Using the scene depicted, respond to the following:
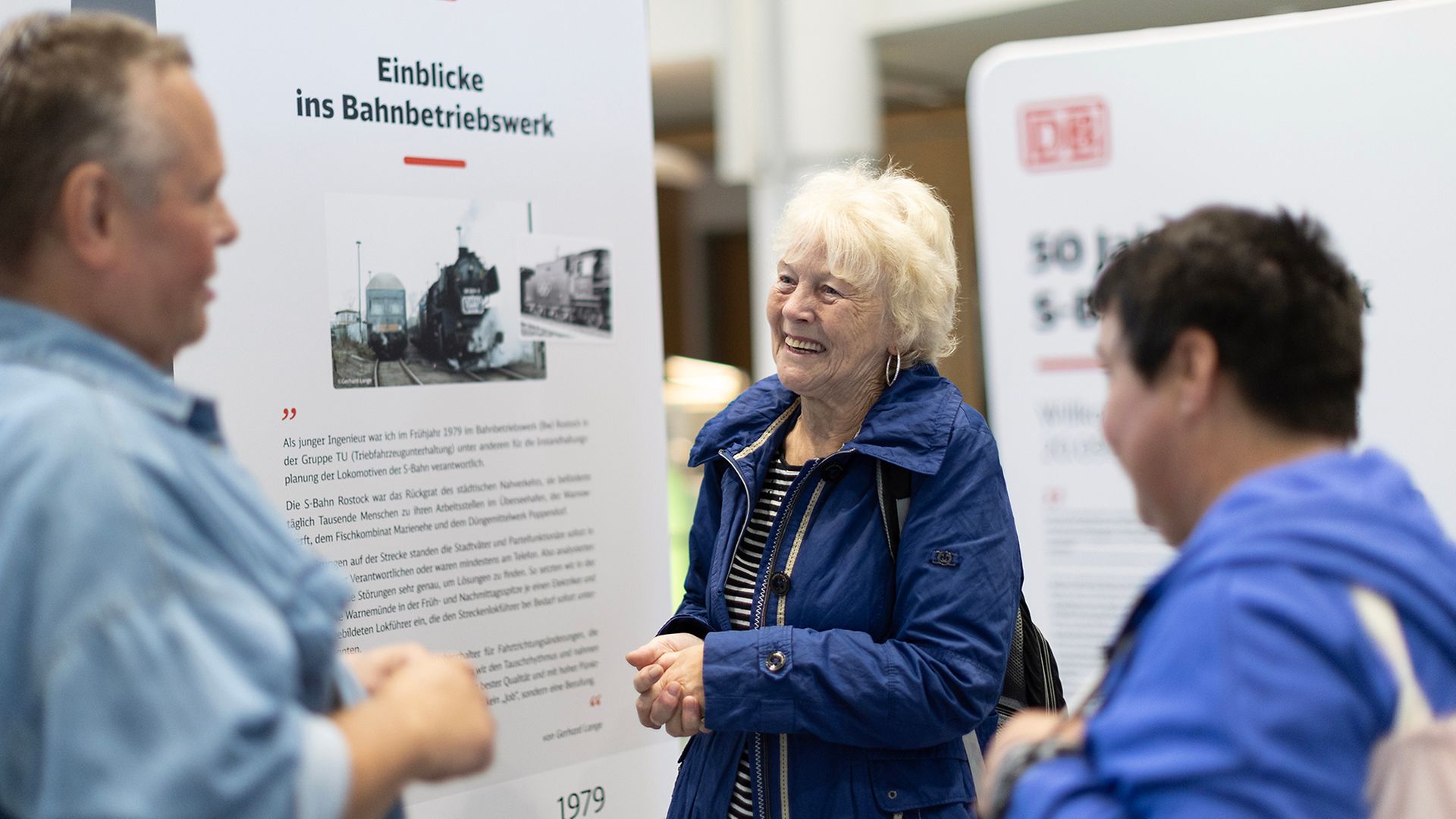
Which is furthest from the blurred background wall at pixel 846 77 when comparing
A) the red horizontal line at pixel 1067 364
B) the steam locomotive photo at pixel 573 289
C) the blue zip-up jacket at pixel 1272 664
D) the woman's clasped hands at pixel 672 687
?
the blue zip-up jacket at pixel 1272 664

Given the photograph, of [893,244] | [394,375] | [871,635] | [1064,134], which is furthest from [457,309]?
[1064,134]

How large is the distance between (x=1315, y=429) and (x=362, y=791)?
0.88 meters

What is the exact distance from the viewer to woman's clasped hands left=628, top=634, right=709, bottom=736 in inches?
78.8

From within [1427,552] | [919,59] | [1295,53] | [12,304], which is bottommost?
[1427,552]

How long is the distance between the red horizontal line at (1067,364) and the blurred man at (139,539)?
2417 millimetres

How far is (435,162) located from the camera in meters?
2.31

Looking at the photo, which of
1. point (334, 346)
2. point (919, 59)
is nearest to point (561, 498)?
point (334, 346)

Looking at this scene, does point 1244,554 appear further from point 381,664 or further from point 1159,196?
point 1159,196

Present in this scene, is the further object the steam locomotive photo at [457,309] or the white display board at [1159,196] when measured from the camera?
the white display board at [1159,196]

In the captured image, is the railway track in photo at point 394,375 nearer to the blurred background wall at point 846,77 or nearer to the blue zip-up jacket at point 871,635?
the blue zip-up jacket at point 871,635

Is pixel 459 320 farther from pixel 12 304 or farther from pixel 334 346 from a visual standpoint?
pixel 12 304

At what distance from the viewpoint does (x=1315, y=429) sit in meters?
1.12

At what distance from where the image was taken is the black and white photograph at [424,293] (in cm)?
218

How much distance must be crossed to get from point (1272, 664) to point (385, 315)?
5.57ft
